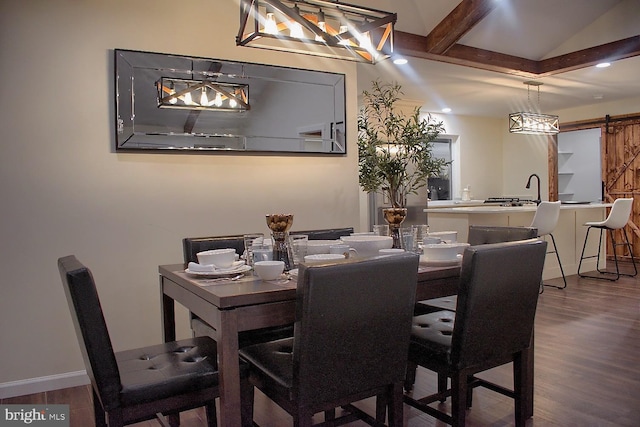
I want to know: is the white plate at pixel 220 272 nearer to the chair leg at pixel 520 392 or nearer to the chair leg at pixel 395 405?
the chair leg at pixel 395 405

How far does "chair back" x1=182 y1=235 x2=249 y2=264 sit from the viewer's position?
102 inches

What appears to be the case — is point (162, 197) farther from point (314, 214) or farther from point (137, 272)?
point (314, 214)

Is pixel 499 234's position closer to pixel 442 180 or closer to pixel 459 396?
pixel 459 396

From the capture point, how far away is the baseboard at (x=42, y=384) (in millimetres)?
2781

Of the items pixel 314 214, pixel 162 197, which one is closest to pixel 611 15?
pixel 314 214

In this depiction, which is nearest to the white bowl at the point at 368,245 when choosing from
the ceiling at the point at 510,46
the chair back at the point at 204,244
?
the chair back at the point at 204,244

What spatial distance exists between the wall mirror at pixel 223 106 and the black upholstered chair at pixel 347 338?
197 cm

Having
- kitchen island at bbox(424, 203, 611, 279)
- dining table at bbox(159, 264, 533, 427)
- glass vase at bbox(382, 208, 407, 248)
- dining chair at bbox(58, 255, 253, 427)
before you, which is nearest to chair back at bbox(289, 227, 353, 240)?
glass vase at bbox(382, 208, 407, 248)

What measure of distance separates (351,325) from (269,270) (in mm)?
412

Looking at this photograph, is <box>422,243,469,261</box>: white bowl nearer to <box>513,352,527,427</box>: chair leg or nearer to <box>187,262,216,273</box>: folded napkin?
<box>513,352,527,427</box>: chair leg

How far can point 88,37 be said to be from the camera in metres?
2.95

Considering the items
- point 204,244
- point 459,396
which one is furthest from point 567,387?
point 204,244

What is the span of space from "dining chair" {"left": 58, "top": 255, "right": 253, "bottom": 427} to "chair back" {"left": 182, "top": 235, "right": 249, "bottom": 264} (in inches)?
28.7

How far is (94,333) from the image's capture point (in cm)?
155
